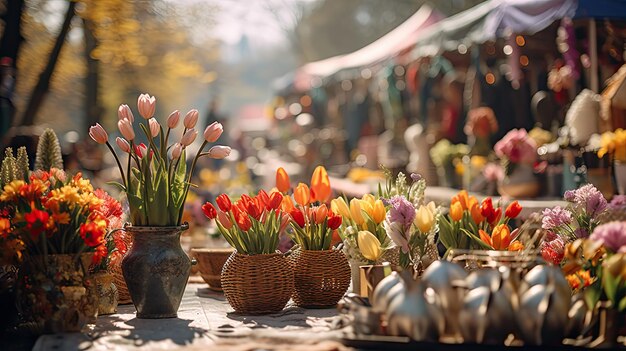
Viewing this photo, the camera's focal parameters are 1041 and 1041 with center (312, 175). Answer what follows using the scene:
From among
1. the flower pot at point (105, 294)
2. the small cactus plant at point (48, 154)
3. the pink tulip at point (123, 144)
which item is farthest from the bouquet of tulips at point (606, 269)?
the small cactus plant at point (48, 154)

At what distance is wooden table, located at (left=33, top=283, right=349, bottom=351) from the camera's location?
4238 millimetres

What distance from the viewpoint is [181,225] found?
205 inches

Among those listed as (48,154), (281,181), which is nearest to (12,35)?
(48,154)

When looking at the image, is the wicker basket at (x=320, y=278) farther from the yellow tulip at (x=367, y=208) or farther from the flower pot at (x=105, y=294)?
the flower pot at (x=105, y=294)

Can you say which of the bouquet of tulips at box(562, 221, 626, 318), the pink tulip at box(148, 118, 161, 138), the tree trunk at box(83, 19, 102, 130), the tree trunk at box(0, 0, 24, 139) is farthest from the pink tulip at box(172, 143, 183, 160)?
the tree trunk at box(83, 19, 102, 130)

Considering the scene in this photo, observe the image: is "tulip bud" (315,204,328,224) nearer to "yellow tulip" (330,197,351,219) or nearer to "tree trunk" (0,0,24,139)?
"yellow tulip" (330,197,351,219)

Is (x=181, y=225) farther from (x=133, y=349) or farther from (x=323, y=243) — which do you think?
(x=133, y=349)

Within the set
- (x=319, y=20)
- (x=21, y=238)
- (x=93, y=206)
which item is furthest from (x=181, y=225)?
(x=319, y=20)

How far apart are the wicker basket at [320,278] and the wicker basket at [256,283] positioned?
212mm

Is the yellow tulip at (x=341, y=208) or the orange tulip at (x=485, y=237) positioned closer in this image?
the orange tulip at (x=485, y=237)

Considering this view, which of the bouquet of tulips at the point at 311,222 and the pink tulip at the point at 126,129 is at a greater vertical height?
the pink tulip at the point at 126,129

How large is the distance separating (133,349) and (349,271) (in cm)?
156

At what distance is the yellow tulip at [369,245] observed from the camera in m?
5.16

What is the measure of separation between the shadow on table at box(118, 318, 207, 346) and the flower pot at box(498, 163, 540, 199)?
386 cm
